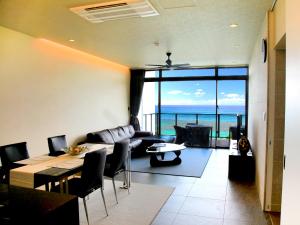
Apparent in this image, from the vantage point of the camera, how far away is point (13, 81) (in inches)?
164

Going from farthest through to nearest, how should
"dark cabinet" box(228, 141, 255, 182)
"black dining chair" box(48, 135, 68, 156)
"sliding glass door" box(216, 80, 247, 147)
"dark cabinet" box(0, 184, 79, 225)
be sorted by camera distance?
"sliding glass door" box(216, 80, 247, 147) → "dark cabinet" box(228, 141, 255, 182) → "black dining chair" box(48, 135, 68, 156) → "dark cabinet" box(0, 184, 79, 225)

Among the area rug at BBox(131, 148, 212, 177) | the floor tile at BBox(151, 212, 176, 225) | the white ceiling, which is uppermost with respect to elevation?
the white ceiling

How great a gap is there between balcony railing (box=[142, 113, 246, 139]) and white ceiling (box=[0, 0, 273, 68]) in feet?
8.98

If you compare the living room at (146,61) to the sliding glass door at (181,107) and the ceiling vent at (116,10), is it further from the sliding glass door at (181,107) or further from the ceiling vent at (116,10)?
the sliding glass door at (181,107)

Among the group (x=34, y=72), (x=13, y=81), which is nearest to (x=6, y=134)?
(x=13, y=81)

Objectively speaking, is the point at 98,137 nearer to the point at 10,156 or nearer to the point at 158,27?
the point at 10,156

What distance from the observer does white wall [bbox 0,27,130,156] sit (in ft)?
13.4

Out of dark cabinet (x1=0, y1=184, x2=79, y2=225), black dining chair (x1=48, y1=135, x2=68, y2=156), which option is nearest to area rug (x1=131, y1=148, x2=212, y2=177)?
black dining chair (x1=48, y1=135, x2=68, y2=156)

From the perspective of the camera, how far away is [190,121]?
9008 millimetres

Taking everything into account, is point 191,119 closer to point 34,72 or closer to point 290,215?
point 34,72

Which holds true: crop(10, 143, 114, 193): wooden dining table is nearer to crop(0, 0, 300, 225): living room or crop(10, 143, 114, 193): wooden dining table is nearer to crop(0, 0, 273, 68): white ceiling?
crop(0, 0, 300, 225): living room

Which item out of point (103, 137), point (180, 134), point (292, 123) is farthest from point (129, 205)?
point (180, 134)

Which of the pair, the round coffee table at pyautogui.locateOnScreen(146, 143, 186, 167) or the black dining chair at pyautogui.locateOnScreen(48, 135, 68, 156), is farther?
the round coffee table at pyautogui.locateOnScreen(146, 143, 186, 167)

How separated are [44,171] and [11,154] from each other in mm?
991
